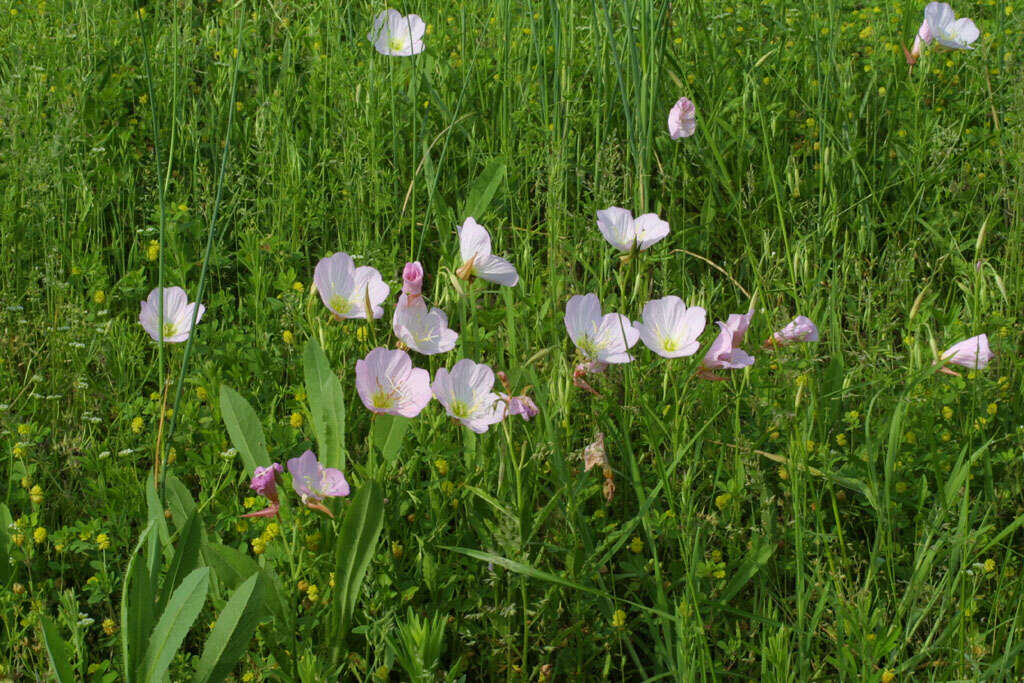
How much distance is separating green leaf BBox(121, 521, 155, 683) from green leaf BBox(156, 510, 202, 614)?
0.06 meters

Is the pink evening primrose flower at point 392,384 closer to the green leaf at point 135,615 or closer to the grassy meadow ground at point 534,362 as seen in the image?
the grassy meadow ground at point 534,362

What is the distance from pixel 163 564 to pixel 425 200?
1240 millimetres

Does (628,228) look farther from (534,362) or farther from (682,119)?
(682,119)

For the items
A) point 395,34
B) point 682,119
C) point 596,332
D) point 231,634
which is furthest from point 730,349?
point 395,34

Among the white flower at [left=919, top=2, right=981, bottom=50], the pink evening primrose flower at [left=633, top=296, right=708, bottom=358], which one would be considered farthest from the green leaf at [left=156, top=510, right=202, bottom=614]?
the white flower at [left=919, top=2, right=981, bottom=50]

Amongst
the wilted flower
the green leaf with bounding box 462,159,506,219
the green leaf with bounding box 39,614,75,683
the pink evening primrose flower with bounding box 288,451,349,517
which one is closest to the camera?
the green leaf with bounding box 39,614,75,683

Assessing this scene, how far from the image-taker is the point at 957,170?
2.72 metres

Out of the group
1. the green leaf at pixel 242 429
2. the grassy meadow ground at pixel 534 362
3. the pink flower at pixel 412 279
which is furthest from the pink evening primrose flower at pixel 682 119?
the green leaf at pixel 242 429

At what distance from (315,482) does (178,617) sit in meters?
0.24

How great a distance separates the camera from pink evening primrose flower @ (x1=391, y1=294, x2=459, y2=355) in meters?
1.50

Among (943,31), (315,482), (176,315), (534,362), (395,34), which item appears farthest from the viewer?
(943,31)

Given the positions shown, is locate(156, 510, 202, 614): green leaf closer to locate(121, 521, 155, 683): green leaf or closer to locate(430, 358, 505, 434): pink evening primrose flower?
locate(121, 521, 155, 683): green leaf

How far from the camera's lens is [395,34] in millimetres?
2672

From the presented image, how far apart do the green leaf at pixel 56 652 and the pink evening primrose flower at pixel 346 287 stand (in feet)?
1.97
